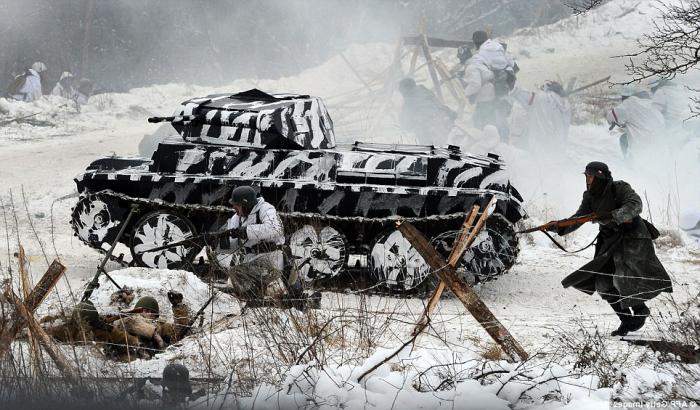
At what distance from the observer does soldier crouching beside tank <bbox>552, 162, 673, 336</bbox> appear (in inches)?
342

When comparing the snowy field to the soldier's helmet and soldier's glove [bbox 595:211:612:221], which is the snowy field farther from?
the soldier's helmet

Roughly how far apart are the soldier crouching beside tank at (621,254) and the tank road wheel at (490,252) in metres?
1.70

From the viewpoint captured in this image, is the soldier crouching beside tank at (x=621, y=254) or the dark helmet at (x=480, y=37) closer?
the soldier crouching beside tank at (x=621, y=254)

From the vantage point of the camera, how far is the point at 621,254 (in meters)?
8.84

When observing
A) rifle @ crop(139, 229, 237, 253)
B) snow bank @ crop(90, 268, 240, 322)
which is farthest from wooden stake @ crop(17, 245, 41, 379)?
rifle @ crop(139, 229, 237, 253)

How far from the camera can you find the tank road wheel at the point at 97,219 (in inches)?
444

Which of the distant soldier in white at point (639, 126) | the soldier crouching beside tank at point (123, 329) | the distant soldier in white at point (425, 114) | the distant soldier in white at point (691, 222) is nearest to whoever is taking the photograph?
the soldier crouching beside tank at point (123, 329)

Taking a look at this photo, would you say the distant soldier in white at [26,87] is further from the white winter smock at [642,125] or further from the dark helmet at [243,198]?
the dark helmet at [243,198]

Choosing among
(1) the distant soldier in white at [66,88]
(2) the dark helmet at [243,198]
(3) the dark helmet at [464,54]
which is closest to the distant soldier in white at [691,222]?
(2) the dark helmet at [243,198]

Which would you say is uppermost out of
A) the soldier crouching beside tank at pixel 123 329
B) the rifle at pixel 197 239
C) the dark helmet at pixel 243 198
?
the dark helmet at pixel 243 198

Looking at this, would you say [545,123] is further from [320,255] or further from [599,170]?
[599,170]

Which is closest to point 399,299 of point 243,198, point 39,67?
point 243,198

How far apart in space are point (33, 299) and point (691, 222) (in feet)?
35.3

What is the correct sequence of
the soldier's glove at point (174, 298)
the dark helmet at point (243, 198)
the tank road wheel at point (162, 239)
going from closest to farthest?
the soldier's glove at point (174, 298), the dark helmet at point (243, 198), the tank road wheel at point (162, 239)
